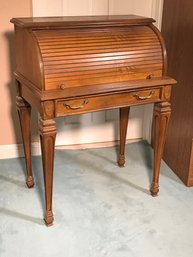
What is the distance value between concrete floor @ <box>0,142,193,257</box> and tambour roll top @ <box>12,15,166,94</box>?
0.76 metres

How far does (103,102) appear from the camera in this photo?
1780mm

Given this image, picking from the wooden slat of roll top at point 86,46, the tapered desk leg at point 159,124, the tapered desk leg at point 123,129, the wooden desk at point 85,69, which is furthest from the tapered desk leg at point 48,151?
the tapered desk leg at point 123,129

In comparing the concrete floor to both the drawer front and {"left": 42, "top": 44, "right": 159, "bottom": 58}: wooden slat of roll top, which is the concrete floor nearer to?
the drawer front

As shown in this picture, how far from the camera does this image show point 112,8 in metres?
2.47

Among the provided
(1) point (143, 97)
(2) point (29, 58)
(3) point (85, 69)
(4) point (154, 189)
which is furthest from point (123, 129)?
(2) point (29, 58)

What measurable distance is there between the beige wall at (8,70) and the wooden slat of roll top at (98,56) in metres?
0.71

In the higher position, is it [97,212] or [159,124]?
[159,124]

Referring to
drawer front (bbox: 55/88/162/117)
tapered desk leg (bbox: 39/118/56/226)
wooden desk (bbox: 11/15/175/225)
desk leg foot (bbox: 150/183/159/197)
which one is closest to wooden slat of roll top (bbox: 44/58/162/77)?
wooden desk (bbox: 11/15/175/225)

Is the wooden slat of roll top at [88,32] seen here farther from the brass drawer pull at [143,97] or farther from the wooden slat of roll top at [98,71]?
the brass drawer pull at [143,97]

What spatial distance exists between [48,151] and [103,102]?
0.37 m

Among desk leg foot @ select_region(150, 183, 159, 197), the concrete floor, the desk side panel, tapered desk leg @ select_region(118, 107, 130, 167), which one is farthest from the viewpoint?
tapered desk leg @ select_region(118, 107, 130, 167)

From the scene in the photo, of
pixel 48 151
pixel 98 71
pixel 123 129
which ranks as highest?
pixel 98 71

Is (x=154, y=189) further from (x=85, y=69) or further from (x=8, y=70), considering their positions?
(x=8, y=70)

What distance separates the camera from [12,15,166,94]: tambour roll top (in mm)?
1646
